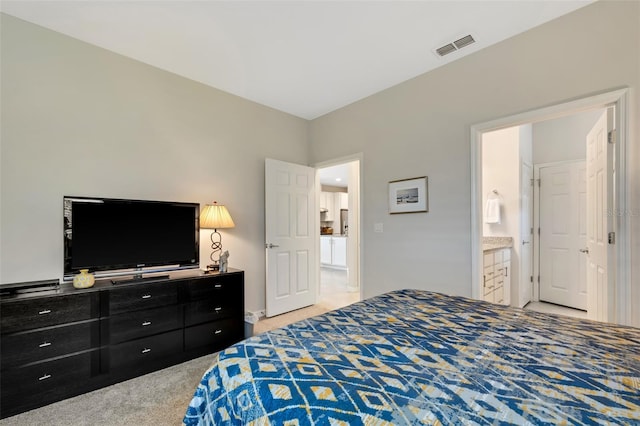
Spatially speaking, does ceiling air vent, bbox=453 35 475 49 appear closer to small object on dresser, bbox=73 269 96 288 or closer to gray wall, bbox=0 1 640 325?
gray wall, bbox=0 1 640 325

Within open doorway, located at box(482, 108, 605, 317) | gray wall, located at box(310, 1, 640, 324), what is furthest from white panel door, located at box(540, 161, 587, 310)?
gray wall, located at box(310, 1, 640, 324)

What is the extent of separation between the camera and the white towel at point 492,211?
13.0ft

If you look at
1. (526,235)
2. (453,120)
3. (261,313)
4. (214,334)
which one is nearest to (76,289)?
(214,334)

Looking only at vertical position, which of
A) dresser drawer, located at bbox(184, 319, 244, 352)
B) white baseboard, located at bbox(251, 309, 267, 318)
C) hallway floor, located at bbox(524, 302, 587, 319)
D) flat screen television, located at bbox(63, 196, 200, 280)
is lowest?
hallway floor, located at bbox(524, 302, 587, 319)

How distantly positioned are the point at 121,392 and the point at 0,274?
1240mm

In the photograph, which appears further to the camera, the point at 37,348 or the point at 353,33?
the point at 353,33

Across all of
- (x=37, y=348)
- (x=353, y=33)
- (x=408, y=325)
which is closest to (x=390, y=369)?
(x=408, y=325)

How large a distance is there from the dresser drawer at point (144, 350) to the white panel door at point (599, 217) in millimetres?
3460

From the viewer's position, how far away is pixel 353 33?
7.80 feet

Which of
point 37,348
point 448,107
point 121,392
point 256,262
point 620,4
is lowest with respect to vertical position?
point 121,392

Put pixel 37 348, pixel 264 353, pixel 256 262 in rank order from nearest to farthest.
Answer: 1. pixel 264 353
2. pixel 37 348
3. pixel 256 262

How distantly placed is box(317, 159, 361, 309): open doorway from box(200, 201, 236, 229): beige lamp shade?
5.28 ft

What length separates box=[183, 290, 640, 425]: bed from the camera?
0.74m

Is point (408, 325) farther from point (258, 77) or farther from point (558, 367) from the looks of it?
point (258, 77)
